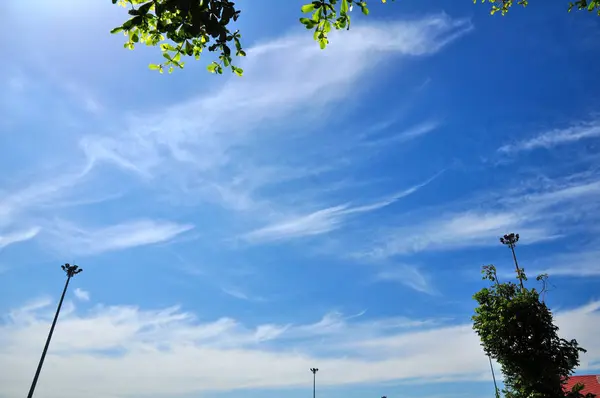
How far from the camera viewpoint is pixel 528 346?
64.5 feet

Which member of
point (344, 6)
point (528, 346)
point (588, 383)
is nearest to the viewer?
point (344, 6)

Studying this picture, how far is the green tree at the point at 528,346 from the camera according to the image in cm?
1903

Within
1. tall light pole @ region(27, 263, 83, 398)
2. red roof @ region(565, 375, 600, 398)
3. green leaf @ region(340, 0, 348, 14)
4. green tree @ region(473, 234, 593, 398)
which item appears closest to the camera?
green leaf @ region(340, 0, 348, 14)

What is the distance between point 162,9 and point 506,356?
23.1m

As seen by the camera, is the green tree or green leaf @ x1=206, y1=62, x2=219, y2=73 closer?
green leaf @ x1=206, y1=62, x2=219, y2=73

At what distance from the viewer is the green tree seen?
19031mm

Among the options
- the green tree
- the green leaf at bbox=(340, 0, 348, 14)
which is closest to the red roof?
the green tree

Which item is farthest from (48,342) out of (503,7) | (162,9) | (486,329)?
(503,7)

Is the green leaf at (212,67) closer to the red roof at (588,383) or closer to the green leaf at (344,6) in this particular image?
the green leaf at (344,6)

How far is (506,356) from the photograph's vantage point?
20.1 meters

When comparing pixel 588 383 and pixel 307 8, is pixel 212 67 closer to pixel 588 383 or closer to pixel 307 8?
pixel 307 8

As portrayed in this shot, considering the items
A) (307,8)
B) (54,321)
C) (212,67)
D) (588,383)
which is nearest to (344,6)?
(307,8)

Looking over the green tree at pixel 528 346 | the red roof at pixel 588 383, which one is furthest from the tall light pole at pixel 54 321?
the red roof at pixel 588 383

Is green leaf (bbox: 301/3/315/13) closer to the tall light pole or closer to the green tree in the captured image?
the green tree
